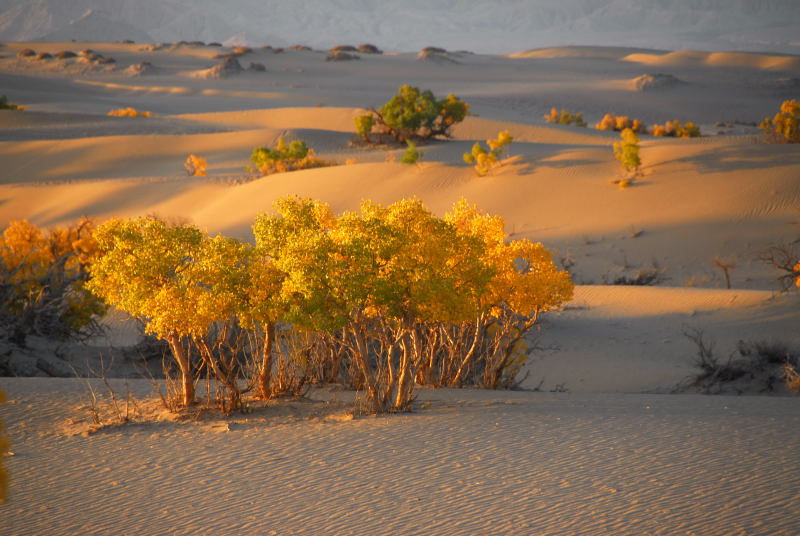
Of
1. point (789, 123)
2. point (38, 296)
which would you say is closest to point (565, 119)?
point (789, 123)

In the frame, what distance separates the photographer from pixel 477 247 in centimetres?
831

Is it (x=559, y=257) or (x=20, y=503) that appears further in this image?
(x=559, y=257)

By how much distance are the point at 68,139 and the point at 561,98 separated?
35374 millimetres

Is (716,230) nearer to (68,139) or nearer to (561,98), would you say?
(68,139)

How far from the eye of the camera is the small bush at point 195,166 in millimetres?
34781

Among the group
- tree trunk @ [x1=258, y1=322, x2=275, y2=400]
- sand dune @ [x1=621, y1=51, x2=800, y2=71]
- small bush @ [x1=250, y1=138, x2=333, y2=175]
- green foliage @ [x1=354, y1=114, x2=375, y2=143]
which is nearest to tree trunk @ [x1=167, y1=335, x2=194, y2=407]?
tree trunk @ [x1=258, y1=322, x2=275, y2=400]

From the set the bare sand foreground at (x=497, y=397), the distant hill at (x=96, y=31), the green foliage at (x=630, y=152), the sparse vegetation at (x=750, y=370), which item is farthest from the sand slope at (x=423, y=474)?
the distant hill at (x=96, y=31)

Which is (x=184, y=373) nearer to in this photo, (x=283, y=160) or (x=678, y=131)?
(x=283, y=160)

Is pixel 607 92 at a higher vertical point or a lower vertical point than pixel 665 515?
higher

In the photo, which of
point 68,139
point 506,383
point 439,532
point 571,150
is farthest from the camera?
point 68,139

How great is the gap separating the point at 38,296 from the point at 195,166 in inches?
915

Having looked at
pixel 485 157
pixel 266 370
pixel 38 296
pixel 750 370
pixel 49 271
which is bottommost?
pixel 750 370

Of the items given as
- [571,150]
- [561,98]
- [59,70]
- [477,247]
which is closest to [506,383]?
[477,247]

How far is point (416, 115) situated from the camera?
35.2 metres
